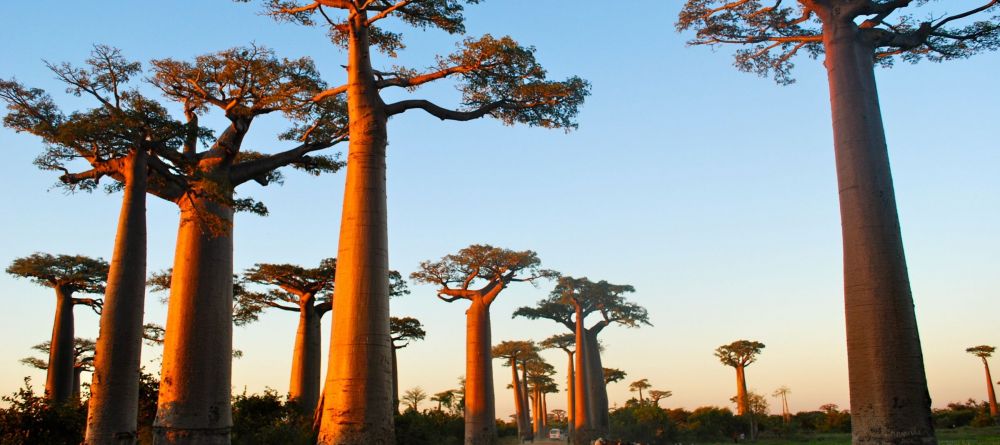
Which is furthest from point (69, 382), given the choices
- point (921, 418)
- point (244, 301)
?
point (921, 418)

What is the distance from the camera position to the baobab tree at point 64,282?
17172mm

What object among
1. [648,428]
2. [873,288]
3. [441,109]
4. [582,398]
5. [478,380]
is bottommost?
[648,428]

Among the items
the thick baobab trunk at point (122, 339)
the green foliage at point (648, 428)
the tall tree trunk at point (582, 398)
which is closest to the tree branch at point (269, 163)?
the thick baobab trunk at point (122, 339)

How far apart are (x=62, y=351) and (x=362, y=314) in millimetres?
14107

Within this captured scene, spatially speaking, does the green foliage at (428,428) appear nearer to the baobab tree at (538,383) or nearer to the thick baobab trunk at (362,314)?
the thick baobab trunk at (362,314)

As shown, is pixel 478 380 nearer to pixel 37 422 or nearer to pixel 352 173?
pixel 37 422

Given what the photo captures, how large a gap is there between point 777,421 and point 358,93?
1051 inches

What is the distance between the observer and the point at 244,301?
1805 cm

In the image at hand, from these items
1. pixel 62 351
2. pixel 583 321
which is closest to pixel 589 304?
pixel 583 321

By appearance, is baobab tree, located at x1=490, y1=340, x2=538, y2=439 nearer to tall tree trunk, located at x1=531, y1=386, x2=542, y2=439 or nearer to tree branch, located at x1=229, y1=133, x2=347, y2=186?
tall tree trunk, located at x1=531, y1=386, x2=542, y2=439

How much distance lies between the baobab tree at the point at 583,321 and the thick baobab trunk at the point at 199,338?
1530cm

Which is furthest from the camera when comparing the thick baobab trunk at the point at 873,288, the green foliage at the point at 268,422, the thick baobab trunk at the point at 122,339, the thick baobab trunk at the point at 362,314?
the green foliage at the point at 268,422

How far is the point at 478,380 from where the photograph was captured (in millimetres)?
18594

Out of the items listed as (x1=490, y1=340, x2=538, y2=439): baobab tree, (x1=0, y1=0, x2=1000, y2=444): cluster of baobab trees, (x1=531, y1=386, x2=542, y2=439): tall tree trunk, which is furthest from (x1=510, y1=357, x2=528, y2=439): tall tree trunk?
(x1=0, y1=0, x2=1000, y2=444): cluster of baobab trees
